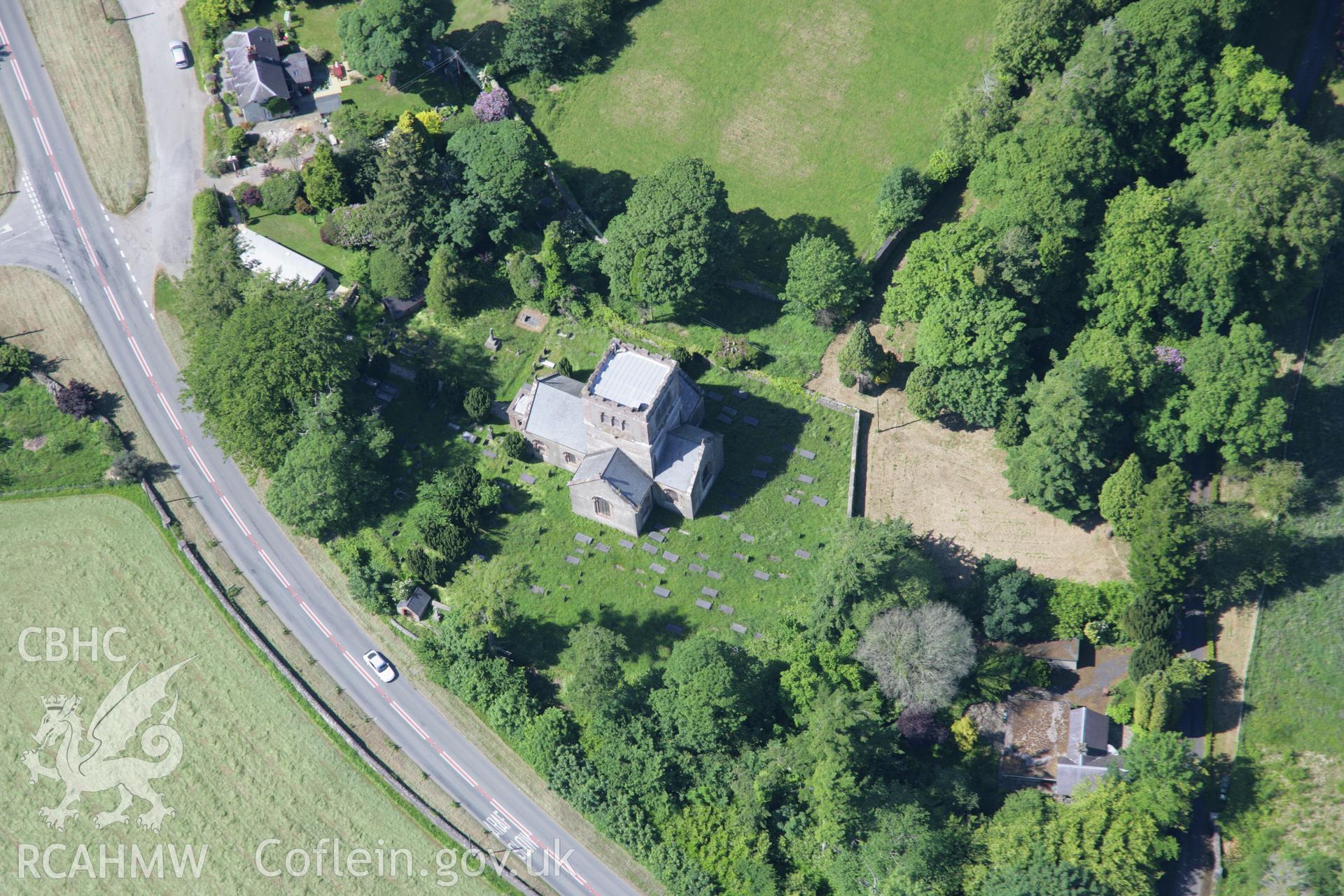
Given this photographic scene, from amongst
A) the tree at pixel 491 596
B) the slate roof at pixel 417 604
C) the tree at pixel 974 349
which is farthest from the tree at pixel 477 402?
the tree at pixel 974 349

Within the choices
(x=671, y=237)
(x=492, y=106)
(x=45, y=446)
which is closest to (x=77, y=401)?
(x=45, y=446)

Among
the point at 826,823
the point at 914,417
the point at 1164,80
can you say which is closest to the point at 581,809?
the point at 826,823

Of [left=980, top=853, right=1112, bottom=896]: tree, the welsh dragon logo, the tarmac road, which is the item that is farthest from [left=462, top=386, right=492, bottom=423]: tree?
[left=980, top=853, right=1112, bottom=896]: tree

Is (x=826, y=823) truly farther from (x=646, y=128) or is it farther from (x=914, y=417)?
(x=646, y=128)

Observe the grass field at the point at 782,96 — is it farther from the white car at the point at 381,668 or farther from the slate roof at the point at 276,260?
the white car at the point at 381,668

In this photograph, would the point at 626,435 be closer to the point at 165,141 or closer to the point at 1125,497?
the point at 1125,497
